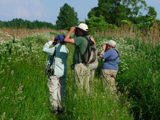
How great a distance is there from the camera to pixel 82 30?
423cm

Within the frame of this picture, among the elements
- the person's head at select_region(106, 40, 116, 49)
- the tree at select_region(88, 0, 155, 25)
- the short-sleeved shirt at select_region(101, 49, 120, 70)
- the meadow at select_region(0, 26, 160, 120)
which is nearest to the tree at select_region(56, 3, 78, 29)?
the tree at select_region(88, 0, 155, 25)

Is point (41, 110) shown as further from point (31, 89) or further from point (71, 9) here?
point (71, 9)

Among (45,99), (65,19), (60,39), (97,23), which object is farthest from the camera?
(65,19)

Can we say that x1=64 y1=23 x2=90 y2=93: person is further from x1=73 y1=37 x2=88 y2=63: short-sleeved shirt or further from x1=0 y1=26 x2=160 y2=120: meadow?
x1=0 y1=26 x2=160 y2=120: meadow

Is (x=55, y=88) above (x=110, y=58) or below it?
below

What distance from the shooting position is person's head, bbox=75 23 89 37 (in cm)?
420

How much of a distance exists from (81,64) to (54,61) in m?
0.76

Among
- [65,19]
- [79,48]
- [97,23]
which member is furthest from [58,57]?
[65,19]

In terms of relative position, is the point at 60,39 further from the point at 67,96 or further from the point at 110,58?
the point at 110,58

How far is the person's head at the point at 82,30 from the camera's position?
13.8 ft

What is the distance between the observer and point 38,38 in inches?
569

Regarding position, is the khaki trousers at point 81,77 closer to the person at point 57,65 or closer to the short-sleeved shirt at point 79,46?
the short-sleeved shirt at point 79,46

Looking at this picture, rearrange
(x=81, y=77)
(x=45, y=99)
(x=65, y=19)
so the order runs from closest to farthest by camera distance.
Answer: (x=45, y=99)
(x=81, y=77)
(x=65, y=19)

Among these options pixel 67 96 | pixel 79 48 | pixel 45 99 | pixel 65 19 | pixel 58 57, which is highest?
pixel 65 19
